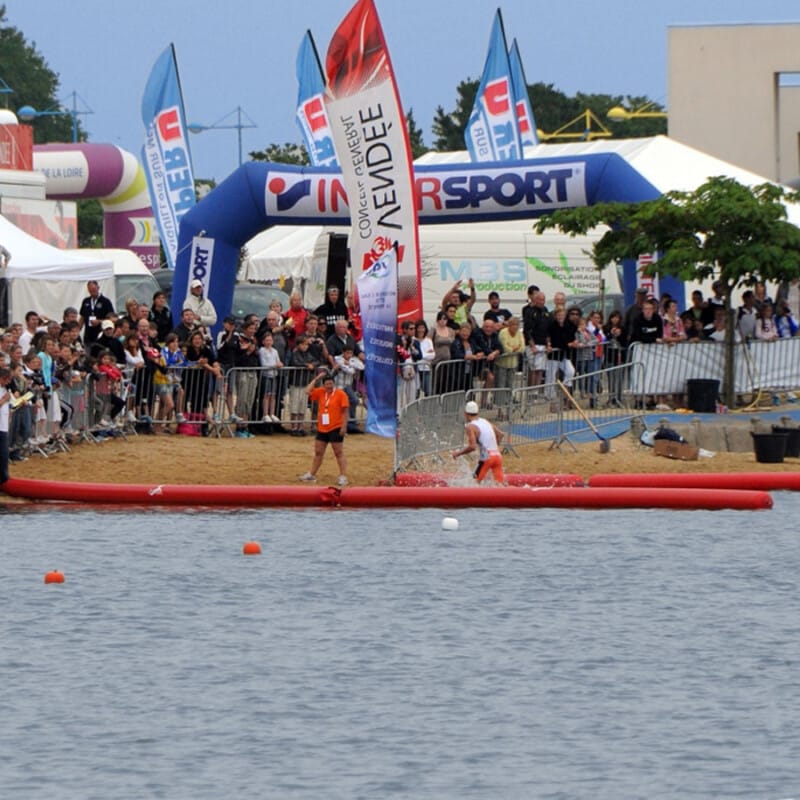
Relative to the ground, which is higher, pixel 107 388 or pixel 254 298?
pixel 254 298

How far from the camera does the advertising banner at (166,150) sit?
41.2m

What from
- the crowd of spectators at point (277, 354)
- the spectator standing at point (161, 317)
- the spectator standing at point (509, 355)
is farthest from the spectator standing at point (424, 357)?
the spectator standing at point (161, 317)

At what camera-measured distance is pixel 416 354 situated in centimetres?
2891

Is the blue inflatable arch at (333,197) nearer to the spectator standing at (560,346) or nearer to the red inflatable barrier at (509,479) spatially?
the spectator standing at (560,346)

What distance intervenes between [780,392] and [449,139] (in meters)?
102

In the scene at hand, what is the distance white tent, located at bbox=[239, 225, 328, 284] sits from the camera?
4924 centimetres

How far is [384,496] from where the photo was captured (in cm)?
2383

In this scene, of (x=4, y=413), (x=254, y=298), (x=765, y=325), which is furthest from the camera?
(x=254, y=298)

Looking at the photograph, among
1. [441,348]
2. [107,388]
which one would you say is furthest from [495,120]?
[107,388]

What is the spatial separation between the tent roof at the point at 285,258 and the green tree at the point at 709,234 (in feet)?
58.7

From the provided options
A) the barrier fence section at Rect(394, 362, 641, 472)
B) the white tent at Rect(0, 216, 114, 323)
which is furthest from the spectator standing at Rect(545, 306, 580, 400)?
the white tent at Rect(0, 216, 114, 323)

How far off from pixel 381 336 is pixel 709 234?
21.2ft

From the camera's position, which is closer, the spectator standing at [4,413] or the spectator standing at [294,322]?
the spectator standing at [4,413]

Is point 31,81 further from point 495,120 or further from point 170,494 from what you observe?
point 170,494
